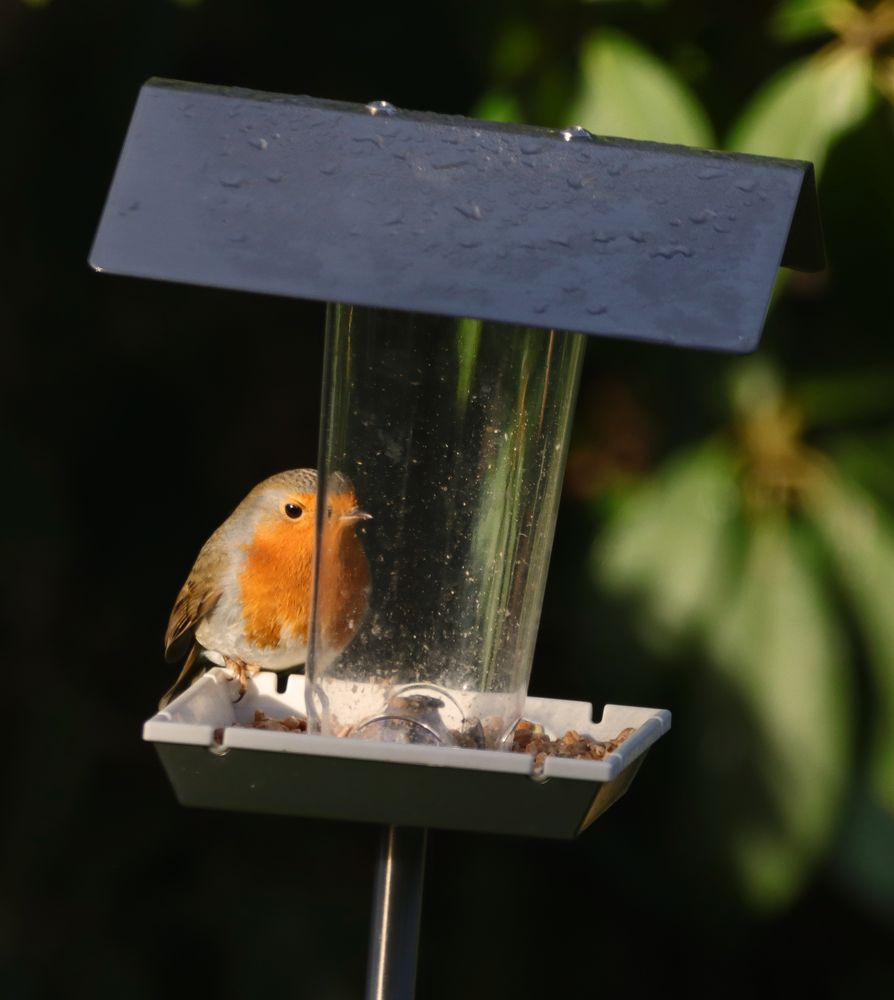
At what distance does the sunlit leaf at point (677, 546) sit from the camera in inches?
135

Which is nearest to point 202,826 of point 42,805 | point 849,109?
point 42,805

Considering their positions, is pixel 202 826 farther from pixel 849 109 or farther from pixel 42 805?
pixel 849 109

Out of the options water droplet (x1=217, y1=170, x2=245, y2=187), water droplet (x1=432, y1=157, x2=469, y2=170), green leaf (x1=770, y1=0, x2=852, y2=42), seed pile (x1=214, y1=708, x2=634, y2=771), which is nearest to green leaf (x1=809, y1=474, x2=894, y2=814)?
green leaf (x1=770, y1=0, x2=852, y2=42)

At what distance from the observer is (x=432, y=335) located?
6.03ft

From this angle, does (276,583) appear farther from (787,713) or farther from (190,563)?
(190,563)

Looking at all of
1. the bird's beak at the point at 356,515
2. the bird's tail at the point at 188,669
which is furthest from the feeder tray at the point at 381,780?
the bird's tail at the point at 188,669

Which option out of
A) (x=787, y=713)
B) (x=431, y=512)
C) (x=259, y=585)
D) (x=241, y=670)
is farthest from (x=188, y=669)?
(x=787, y=713)

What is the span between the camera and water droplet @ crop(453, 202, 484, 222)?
1594 mm

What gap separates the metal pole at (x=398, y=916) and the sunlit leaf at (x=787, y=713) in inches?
62.9

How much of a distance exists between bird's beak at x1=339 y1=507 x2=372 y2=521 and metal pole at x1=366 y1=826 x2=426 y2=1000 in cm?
36

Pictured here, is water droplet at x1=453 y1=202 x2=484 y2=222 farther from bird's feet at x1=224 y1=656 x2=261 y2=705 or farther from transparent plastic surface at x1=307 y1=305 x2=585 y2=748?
bird's feet at x1=224 y1=656 x2=261 y2=705

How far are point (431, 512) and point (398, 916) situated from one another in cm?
47

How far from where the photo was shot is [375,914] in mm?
1846

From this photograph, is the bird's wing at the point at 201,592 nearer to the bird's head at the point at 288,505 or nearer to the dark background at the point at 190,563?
the bird's head at the point at 288,505
